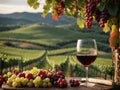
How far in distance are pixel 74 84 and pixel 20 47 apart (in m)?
75.9

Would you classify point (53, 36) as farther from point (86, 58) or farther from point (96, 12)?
point (96, 12)

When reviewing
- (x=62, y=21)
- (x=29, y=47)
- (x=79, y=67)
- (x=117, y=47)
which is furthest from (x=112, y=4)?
(x=62, y=21)

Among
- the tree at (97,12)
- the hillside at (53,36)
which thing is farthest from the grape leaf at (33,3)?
the hillside at (53,36)

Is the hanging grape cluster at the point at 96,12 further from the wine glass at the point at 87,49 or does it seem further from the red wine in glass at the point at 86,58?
the red wine in glass at the point at 86,58

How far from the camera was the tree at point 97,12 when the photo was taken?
307cm

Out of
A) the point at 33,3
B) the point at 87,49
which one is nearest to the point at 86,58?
the point at 87,49

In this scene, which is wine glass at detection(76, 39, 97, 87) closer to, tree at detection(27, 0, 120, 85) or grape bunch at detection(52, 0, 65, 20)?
tree at detection(27, 0, 120, 85)

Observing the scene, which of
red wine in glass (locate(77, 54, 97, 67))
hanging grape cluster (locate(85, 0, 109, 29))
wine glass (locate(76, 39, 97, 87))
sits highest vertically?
hanging grape cluster (locate(85, 0, 109, 29))

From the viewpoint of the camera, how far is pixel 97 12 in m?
3.24

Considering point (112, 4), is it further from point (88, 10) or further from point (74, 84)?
point (74, 84)

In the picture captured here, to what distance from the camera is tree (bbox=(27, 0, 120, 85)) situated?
3066 mm

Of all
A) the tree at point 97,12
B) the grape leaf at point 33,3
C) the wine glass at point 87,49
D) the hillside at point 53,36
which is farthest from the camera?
the hillside at point 53,36

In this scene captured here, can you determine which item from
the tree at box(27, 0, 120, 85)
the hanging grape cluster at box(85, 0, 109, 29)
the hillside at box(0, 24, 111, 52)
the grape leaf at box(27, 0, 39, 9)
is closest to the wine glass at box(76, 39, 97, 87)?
the tree at box(27, 0, 120, 85)

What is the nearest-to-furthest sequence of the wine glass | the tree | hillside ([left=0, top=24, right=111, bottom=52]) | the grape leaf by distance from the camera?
1. the tree
2. the wine glass
3. the grape leaf
4. hillside ([left=0, top=24, right=111, bottom=52])
